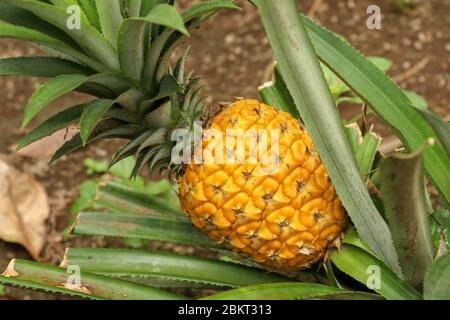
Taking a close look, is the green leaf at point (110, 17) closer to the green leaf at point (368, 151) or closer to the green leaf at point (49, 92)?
the green leaf at point (49, 92)

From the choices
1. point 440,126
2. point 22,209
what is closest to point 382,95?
point 440,126

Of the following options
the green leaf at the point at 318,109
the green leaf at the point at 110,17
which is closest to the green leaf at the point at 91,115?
the green leaf at the point at 110,17

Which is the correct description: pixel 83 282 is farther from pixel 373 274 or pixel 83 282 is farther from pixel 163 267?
pixel 373 274

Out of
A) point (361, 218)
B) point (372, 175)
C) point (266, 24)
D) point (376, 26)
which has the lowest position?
point (361, 218)

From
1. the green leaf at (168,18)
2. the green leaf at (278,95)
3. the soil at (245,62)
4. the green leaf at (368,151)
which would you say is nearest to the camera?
the green leaf at (168,18)
